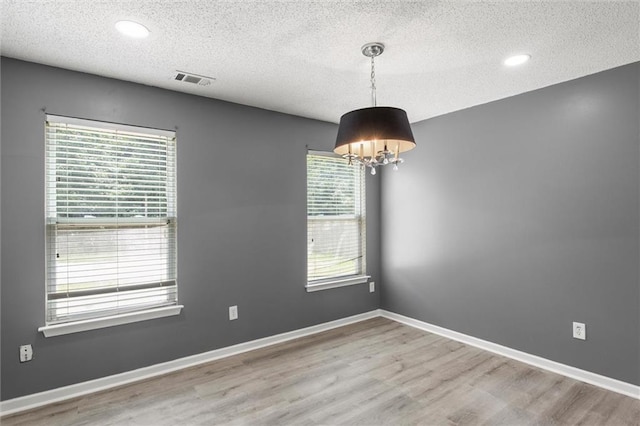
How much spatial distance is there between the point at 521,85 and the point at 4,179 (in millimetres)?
4173

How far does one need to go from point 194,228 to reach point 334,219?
5.68 feet

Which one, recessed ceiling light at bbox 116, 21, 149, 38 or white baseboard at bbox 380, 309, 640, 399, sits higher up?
recessed ceiling light at bbox 116, 21, 149, 38

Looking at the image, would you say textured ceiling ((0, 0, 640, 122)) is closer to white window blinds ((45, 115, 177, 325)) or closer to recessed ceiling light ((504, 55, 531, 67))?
recessed ceiling light ((504, 55, 531, 67))

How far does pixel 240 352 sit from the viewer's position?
3570 mm

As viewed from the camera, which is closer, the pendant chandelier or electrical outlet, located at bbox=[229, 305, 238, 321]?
the pendant chandelier

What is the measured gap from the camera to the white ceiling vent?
2898 millimetres

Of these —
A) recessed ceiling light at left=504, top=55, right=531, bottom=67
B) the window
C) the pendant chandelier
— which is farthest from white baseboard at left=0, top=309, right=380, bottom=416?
recessed ceiling light at left=504, top=55, right=531, bottom=67

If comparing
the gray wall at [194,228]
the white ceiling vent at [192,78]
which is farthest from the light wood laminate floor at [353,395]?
the white ceiling vent at [192,78]

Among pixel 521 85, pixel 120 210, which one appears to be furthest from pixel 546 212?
pixel 120 210

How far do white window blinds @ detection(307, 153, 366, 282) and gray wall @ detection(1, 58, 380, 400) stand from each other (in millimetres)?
147

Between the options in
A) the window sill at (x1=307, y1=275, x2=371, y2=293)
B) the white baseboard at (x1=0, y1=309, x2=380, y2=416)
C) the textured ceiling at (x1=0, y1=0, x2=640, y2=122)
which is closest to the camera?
the textured ceiling at (x1=0, y1=0, x2=640, y2=122)

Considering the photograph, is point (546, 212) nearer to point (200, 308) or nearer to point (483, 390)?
point (483, 390)

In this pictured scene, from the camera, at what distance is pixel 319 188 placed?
4.29 metres

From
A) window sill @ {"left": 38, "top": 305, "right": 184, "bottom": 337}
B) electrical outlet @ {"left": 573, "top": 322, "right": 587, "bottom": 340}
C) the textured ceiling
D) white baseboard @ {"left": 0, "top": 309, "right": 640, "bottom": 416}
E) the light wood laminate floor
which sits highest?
the textured ceiling
